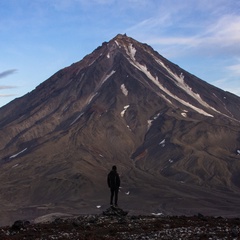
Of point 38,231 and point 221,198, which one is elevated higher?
point 38,231

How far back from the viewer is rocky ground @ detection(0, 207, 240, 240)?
24.0 metres

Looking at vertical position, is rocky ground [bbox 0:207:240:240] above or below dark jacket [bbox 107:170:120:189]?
below

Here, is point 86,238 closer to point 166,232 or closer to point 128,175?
point 166,232

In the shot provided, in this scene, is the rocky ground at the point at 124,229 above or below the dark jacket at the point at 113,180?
below

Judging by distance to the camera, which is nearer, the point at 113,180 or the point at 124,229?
the point at 124,229

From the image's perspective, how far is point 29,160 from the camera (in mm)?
197750

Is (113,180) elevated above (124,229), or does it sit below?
above

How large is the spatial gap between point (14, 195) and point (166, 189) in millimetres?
49370

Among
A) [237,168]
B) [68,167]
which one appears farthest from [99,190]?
[237,168]

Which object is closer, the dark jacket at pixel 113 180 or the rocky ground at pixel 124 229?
the rocky ground at pixel 124 229

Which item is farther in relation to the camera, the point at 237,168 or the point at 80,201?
the point at 237,168

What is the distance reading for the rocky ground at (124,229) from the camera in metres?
24.0

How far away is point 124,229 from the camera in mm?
26938

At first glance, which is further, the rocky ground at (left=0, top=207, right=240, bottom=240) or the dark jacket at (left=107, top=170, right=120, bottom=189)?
the dark jacket at (left=107, top=170, right=120, bottom=189)
